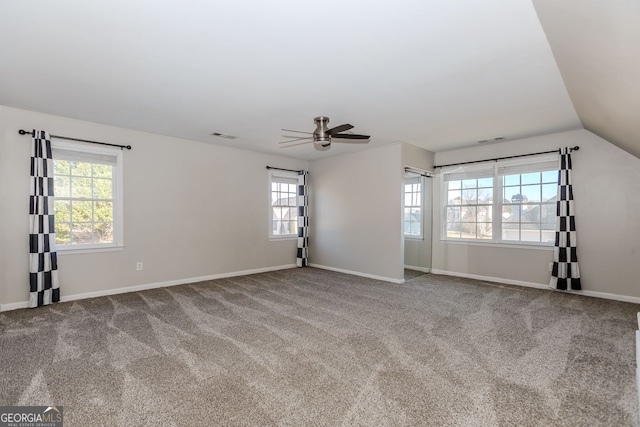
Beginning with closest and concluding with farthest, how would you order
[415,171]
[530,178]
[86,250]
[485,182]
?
[86,250] → [530,178] → [485,182] → [415,171]

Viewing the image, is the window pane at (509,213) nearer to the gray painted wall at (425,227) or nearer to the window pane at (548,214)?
the window pane at (548,214)

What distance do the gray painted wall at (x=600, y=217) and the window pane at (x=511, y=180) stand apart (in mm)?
403

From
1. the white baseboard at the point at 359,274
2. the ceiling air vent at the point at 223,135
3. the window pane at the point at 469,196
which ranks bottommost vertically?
the white baseboard at the point at 359,274

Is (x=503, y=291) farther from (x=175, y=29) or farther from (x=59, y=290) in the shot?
(x=59, y=290)

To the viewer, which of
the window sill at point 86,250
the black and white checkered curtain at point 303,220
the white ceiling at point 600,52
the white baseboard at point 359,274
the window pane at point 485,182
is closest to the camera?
the white ceiling at point 600,52

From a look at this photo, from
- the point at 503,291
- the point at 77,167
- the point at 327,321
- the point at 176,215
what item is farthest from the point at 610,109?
the point at 77,167

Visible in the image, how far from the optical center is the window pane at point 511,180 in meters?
5.15

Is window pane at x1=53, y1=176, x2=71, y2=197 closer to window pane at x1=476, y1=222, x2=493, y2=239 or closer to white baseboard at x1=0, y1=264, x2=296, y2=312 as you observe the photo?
white baseboard at x1=0, y1=264, x2=296, y2=312

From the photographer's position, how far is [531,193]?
5023 mm

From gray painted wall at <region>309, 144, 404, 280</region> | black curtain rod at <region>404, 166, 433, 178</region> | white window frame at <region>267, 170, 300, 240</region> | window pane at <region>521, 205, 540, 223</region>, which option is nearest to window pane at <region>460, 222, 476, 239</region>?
window pane at <region>521, 205, 540, 223</region>

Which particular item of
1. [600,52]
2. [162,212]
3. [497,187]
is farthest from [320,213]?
[600,52]

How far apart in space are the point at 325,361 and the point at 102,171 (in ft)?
13.8

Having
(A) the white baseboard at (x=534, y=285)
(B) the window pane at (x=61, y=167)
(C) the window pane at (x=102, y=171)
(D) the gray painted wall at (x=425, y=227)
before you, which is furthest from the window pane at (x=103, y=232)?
(A) the white baseboard at (x=534, y=285)

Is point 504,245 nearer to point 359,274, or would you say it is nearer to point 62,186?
point 359,274
